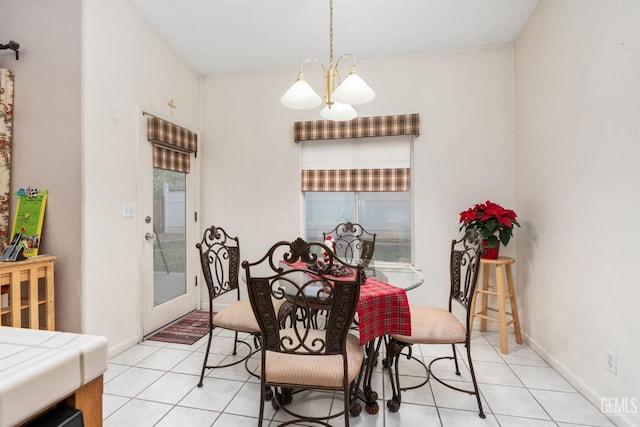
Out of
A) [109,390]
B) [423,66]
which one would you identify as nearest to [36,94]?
[109,390]

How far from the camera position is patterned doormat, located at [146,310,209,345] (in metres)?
2.79

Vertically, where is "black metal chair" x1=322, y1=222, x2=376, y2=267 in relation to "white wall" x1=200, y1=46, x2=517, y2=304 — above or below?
below

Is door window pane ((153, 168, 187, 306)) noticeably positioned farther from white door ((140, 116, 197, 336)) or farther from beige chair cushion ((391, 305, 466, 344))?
beige chair cushion ((391, 305, 466, 344))

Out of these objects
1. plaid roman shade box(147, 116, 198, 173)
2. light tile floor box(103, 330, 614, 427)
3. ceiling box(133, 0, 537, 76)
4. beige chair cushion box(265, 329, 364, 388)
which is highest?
ceiling box(133, 0, 537, 76)

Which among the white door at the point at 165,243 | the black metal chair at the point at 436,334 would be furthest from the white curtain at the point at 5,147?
the black metal chair at the point at 436,334

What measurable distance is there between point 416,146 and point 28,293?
136 inches

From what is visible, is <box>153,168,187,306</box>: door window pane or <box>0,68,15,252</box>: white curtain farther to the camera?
<box>153,168,187,306</box>: door window pane

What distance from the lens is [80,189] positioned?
221cm

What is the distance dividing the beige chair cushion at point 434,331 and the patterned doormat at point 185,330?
199cm

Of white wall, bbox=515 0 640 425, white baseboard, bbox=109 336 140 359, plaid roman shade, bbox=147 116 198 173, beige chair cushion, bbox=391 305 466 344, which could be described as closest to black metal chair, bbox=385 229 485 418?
beige chair cushion, bbox=391 305 466 344

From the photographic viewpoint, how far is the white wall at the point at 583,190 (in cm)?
159

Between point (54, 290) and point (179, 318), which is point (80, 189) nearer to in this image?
point (54, 290)

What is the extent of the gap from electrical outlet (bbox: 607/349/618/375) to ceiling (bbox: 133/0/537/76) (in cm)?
264

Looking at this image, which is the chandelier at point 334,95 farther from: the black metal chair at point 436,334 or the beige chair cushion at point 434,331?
the beige chair cushion at point 434,331
